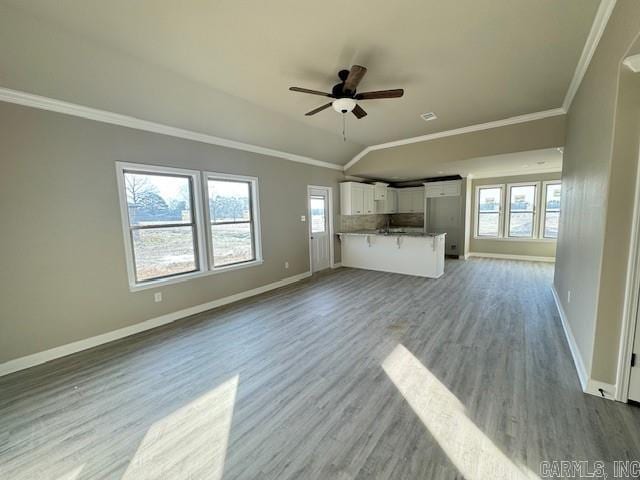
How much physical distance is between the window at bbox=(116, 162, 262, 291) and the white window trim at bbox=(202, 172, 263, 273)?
15 mm

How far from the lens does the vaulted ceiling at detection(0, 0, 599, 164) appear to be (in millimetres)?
2049

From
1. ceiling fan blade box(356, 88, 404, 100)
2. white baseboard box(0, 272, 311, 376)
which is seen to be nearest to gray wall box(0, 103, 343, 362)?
white baseboard box(0, 272, 311, 376)

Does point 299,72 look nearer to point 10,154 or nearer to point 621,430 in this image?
point 10,154

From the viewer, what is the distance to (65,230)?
9.25 feet

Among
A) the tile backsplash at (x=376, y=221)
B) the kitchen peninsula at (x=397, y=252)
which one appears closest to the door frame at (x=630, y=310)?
the kitchen peninsula at (x=397, y=252)

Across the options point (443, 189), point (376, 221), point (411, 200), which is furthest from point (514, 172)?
point (376, 221)

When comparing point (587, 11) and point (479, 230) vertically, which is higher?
point (587, 11)

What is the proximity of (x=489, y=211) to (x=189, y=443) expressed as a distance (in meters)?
8.61

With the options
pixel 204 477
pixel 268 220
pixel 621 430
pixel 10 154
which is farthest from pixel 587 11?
→ pixel 10 154

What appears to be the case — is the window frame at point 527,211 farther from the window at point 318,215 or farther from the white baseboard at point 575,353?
the window at point 318,215

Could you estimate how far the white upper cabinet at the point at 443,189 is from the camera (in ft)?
25.0

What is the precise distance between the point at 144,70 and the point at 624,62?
13.0 feet

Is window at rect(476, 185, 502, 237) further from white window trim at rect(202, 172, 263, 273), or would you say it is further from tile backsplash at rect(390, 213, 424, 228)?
white window trim at rect(202, 172, 263, 273)

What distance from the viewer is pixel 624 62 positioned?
164 cm
